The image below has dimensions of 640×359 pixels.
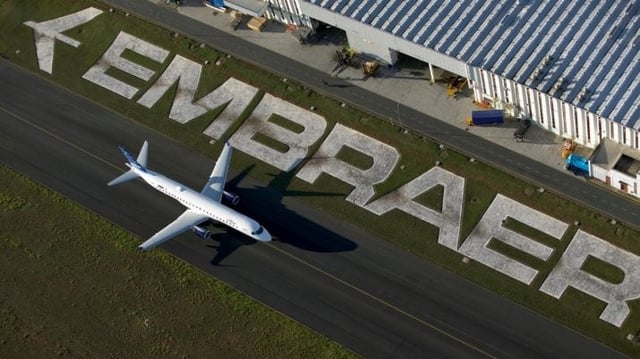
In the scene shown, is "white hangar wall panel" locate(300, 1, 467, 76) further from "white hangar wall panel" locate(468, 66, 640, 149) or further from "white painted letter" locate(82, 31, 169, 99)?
"white painted letter" locate(82, 31, 169, 99)

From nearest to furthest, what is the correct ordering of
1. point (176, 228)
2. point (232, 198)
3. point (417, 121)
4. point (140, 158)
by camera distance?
point (176, 228) < point (232, 198) < point (140, 158) < point (417, 121)

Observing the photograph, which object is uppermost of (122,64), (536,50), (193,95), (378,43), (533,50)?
(536,50)

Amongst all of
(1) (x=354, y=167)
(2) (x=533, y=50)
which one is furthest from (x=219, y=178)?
(2) (x=533, y=50)

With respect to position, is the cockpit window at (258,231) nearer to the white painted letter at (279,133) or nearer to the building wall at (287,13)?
the white painted letter at (279,133)

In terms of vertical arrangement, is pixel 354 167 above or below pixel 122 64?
above

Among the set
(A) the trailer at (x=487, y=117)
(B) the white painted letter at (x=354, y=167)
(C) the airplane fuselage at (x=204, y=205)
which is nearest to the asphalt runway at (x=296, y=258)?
(C) the airplane fuselage at (x=204, y=205)

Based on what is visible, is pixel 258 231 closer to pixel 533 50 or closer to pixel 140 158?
pixel 140 158

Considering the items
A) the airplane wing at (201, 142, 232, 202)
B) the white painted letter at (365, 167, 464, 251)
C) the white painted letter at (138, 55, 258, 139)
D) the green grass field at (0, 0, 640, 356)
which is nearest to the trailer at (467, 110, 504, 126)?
the green grass field at (0, 0, 640, 356)
